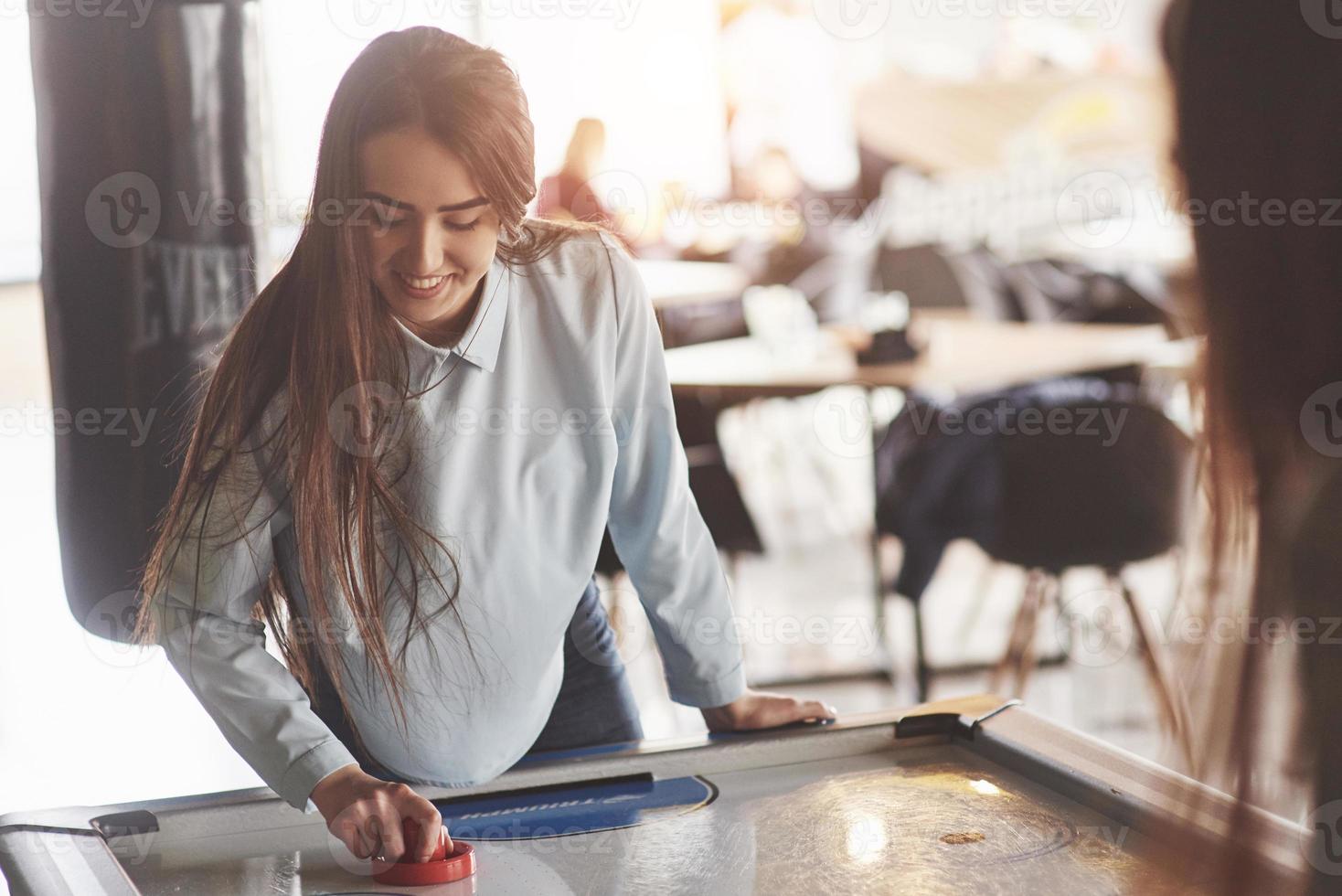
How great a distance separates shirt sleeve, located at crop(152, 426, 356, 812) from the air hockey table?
0.07 meters

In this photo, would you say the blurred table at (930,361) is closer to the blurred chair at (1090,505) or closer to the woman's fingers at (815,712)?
the blurred chair at (1090,505)

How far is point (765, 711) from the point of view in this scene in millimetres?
1408

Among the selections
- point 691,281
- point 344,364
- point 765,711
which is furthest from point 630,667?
point 344,364

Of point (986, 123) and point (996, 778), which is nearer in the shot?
point (996, 778)

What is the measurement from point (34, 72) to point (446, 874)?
1.32 meters

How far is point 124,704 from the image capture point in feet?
10.8

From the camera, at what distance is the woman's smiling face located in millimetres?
1185

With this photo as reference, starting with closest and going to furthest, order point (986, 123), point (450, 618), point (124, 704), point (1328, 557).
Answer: point (1328, 557) → point (450, 618) → point (124, 704) → point (986, 123)

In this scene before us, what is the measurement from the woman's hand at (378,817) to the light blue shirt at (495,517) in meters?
0.09

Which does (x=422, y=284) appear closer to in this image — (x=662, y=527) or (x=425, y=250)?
(x=425, y=250)

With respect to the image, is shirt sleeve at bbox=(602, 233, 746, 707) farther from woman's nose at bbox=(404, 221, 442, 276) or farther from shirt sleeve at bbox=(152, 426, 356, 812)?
shirt sleeve at bbox=(152, 426, 356, 812)

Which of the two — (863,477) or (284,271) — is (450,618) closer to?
(284,271)

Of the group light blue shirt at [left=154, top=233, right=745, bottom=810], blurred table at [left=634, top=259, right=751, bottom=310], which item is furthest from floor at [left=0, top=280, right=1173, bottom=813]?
light blue shirt at [left=154, top=233, right=745, bottom=810]

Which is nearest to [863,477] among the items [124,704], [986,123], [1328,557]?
[986,123]
